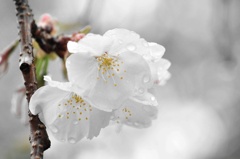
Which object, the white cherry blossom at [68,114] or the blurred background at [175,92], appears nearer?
the white cherry blossom at [68,114]

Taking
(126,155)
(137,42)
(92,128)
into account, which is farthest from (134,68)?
(126,155)

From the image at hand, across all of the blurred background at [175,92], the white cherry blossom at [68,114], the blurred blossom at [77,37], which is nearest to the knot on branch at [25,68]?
the white cherry blossom at [68,114]

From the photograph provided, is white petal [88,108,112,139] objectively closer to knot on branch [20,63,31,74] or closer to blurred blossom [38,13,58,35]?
knot on branch [20,63,31,74]

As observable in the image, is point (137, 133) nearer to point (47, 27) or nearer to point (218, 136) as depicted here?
point (218, 136)

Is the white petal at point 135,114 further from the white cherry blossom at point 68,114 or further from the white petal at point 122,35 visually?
the white petal at point 122,35

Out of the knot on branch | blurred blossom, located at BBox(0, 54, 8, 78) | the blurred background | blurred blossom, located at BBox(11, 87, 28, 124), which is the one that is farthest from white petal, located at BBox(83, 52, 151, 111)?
the blurred background

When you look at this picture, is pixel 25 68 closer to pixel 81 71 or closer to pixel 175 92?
pixel 81 71

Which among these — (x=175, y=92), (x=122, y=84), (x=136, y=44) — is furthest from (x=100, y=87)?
(x=175, y=92)
